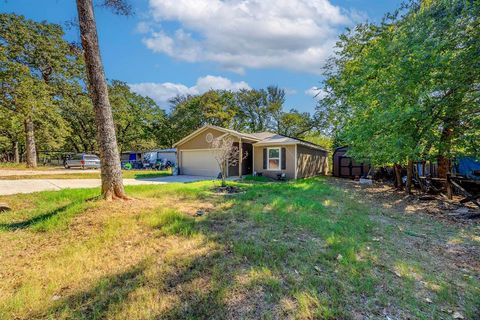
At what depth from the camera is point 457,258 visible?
3.81m

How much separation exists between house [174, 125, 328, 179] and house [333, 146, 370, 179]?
6.75 feet

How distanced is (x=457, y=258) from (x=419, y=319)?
2366 mm

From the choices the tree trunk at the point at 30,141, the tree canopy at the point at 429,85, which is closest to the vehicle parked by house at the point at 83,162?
the tree trunk at the point at 30,141

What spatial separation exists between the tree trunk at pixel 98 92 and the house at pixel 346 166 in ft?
53.4

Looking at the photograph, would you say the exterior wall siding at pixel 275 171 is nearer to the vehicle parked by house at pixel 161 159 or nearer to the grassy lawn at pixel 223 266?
the grassy lawn at pixel 223 266

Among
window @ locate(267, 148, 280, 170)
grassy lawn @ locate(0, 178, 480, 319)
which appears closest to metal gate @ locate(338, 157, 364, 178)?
window @ locate(267, 148, 280, 170)

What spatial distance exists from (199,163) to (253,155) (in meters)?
3.86

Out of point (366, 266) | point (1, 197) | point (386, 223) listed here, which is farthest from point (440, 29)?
point (1, 197)

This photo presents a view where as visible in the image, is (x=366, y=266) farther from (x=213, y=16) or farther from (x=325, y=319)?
(x=213, y=16)

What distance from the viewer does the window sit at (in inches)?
575

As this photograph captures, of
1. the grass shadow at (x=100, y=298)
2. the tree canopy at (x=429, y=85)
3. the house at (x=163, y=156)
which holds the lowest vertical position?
the grass shadow at (x=100, y=298)

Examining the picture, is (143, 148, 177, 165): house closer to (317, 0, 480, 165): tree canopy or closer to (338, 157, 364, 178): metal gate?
(338, 157, 364, 178): metal gate

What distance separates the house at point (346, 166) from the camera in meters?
17.6

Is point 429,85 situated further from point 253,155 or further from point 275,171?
point 253,155
